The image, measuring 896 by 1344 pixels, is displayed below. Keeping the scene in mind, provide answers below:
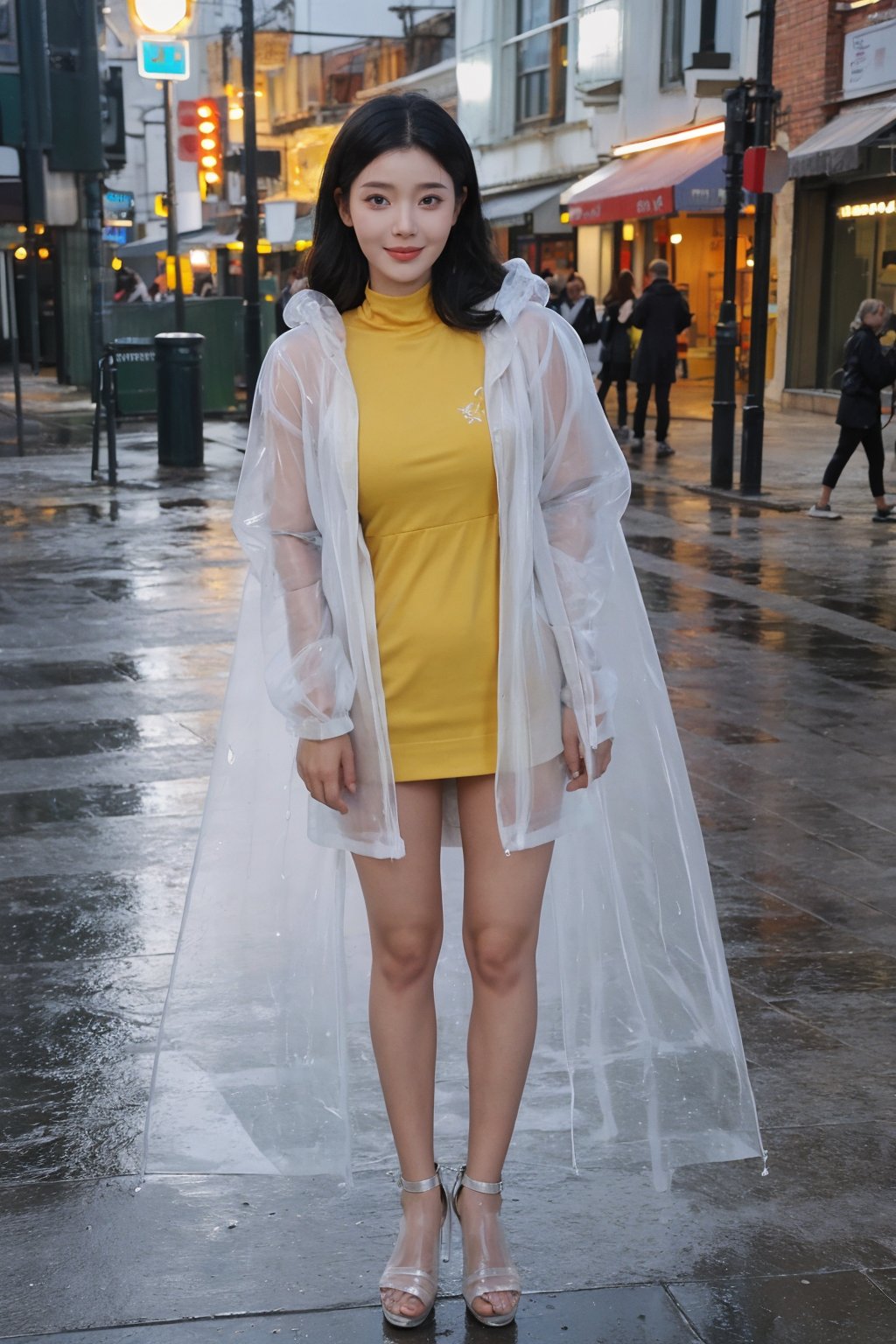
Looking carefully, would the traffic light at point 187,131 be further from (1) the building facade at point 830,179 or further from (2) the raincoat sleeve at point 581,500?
(2) the raincoat sleeve at point 581,500

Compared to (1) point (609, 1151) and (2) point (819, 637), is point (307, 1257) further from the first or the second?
(2) point (819, 637)

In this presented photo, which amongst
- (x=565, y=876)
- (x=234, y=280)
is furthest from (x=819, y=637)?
(x=234, y=280)

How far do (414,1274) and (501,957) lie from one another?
1.77 ft

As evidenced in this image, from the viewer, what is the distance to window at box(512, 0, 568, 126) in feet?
105

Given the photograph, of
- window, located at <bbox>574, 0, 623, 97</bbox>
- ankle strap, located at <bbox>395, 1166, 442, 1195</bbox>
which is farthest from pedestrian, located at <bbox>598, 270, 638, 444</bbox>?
ankle strap, located at <bbox>395, 1166, 442, 1195</bbox>

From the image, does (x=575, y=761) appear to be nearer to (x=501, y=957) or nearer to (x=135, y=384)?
(x=501, y=957)

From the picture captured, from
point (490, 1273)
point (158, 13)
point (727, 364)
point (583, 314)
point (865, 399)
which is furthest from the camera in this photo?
point (583, 314)

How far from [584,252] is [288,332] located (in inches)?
1173

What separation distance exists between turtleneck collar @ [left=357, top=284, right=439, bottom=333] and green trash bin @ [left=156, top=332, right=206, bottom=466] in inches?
558

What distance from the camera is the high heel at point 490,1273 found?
2852 millimetres

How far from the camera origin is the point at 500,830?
9.24ft

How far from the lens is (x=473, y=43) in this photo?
3509cm

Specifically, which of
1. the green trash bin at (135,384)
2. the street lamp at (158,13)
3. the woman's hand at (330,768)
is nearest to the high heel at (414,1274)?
the woman's hand at (330,768)

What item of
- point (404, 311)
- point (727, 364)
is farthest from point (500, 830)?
point (727, 364)
